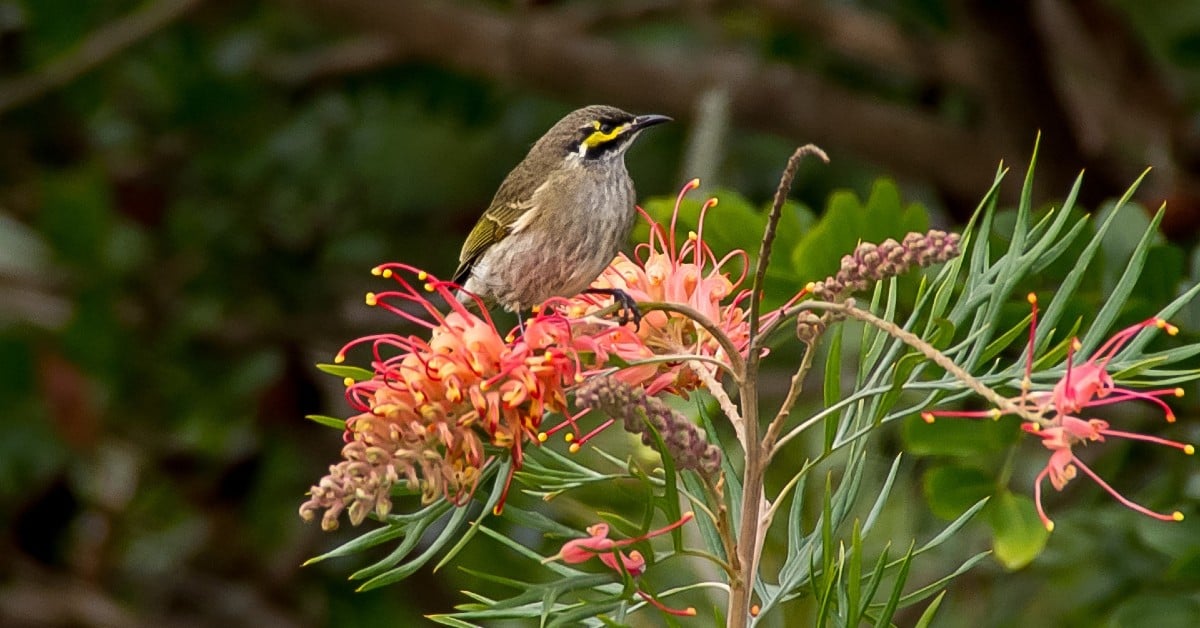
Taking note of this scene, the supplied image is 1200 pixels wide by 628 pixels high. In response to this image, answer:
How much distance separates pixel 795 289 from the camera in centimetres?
213

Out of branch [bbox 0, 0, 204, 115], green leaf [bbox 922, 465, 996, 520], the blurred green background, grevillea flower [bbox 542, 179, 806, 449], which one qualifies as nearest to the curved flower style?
grevillea flower [bbox 542, 179, 806, 449]

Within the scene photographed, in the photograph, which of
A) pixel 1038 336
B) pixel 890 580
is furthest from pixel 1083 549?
pixel 1038 336

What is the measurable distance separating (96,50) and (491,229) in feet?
6.02

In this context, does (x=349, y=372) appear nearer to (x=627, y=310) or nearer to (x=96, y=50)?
(x=627, y=310)

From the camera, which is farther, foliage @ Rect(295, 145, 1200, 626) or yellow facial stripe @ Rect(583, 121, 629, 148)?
yellow facial stripe @ Rect(583, 121, 629, 148)

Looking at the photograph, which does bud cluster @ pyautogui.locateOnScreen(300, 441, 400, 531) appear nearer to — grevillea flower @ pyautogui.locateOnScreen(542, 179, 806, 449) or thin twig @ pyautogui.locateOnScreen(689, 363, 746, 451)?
grevillea flower @ pyautogui.locateOnScreen(542, 179, 806, 449)

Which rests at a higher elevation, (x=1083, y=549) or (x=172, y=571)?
(x=172, y=571)

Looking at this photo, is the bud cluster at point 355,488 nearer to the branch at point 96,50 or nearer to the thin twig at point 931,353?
the thin twig at point 931,353

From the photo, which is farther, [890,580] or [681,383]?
[890,580]

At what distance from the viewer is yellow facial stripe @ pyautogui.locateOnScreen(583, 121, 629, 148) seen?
8.27 feet

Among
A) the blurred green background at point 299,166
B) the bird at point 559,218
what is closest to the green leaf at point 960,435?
the bird at point 559,218

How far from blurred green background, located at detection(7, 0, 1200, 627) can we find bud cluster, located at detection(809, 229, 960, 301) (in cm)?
216

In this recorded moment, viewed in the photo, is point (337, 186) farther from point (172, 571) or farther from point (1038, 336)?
point (1038, 336)

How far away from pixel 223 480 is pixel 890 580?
196 centimetres
